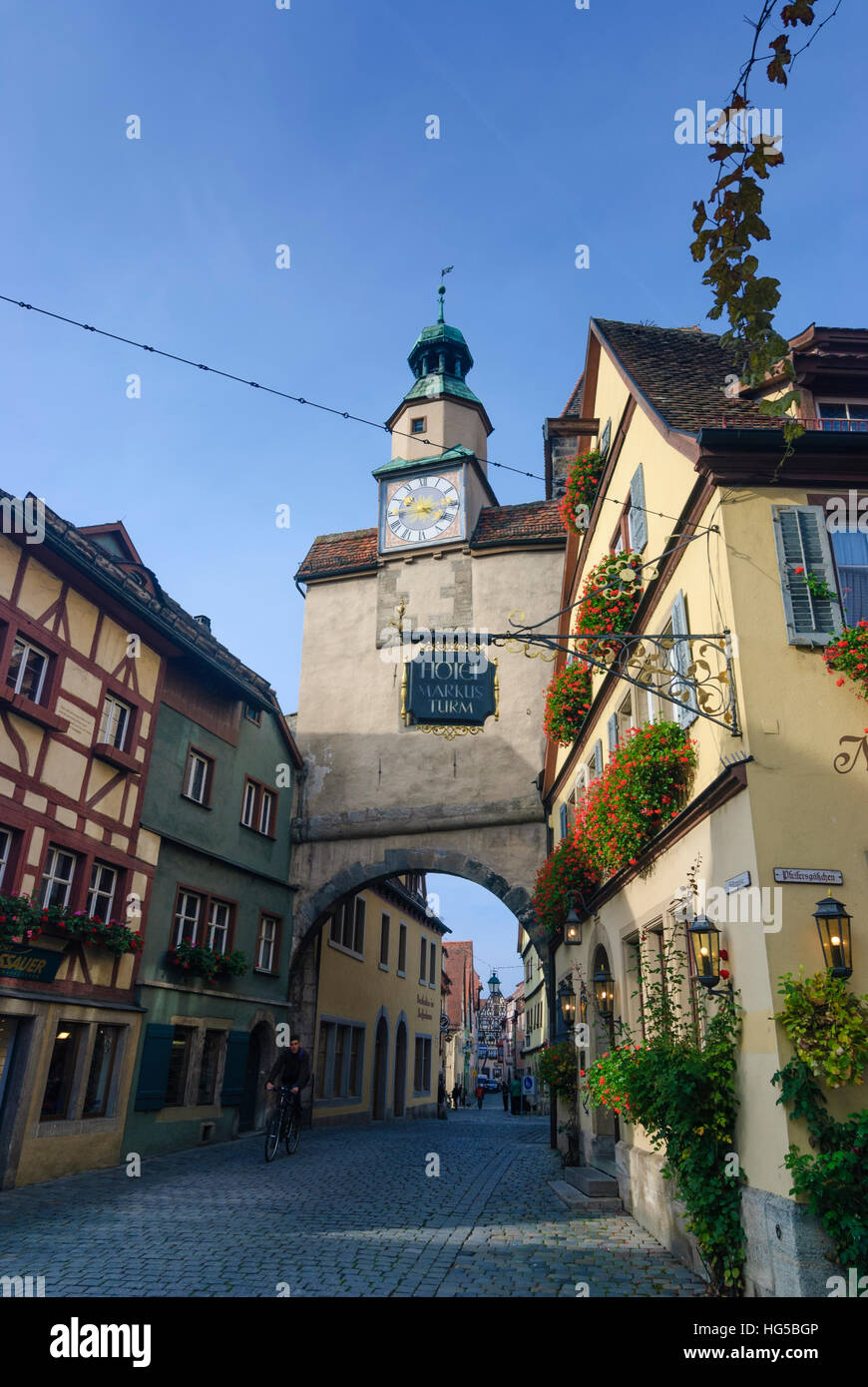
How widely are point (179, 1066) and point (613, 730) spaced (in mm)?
10036

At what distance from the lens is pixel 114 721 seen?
608 inches

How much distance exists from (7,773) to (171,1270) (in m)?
7.28

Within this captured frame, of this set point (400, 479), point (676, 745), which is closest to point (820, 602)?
point (676, 745)

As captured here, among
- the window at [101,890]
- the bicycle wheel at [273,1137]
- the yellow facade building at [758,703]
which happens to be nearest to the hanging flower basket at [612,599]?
the yellow facade building at [758,703]

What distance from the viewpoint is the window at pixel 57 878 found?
1320 centimetres

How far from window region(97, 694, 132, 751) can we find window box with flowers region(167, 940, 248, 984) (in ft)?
12.2

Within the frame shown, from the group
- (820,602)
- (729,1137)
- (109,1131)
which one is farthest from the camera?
(109,1131)

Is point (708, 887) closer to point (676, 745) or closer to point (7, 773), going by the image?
point (676, 745)

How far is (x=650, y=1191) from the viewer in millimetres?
9172

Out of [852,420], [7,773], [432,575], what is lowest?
[7,773]

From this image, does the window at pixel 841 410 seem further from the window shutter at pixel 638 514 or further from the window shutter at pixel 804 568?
the window shutter at pixel 638 514

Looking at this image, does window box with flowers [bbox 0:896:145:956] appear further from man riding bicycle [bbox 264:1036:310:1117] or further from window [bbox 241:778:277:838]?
window [bbox 241:778:277:838]

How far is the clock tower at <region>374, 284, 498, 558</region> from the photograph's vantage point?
24172 millimetres

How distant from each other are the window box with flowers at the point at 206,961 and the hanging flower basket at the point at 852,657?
12.6 m
